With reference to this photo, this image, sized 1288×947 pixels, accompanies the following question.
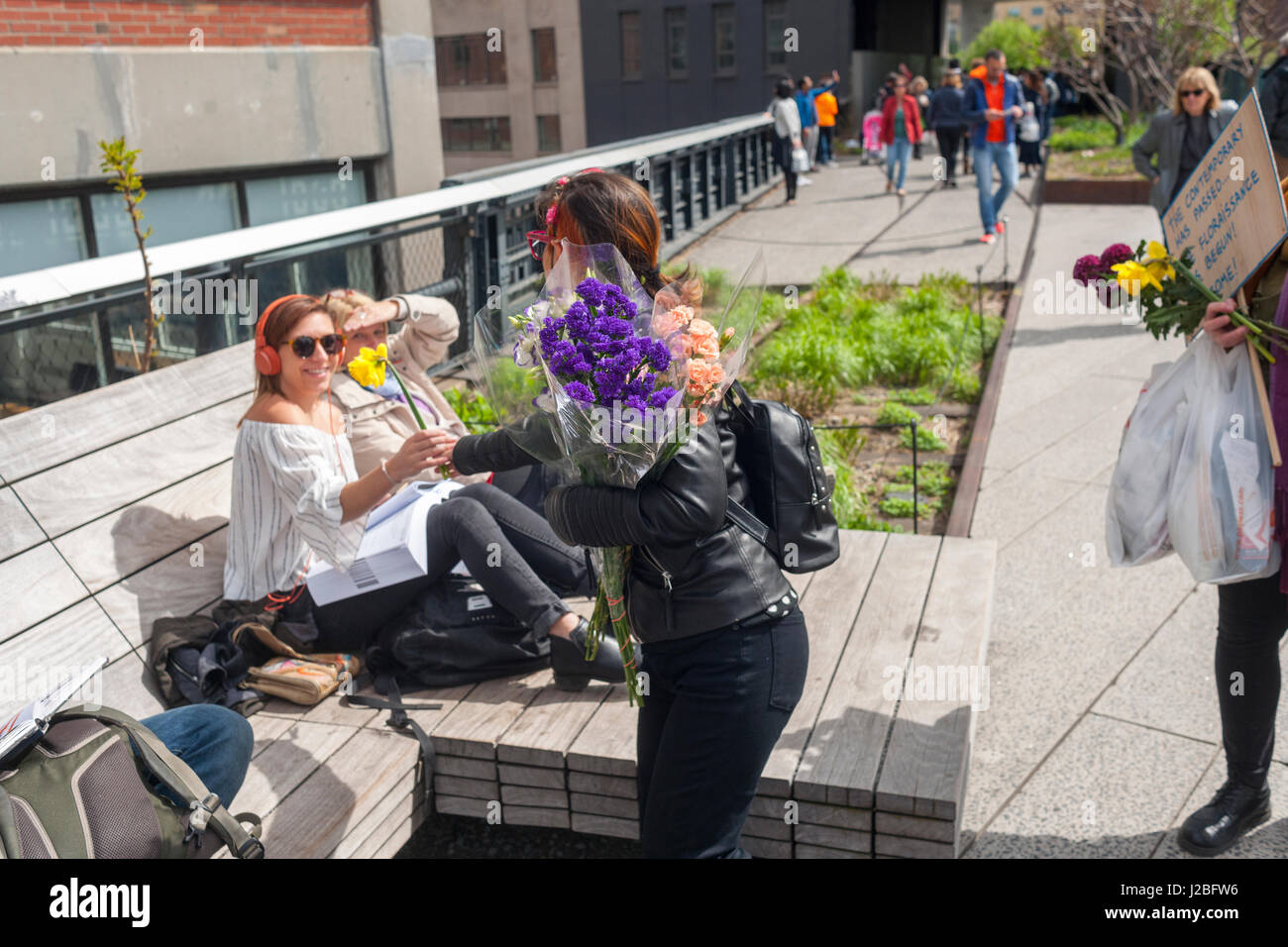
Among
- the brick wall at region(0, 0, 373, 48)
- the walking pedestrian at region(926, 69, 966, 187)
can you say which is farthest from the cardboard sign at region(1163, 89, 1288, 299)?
the walking pedestrian at region(926, 69, 966, 187)

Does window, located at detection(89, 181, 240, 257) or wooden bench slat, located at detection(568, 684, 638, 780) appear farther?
window, located at detection(89, 181, 240, 257)

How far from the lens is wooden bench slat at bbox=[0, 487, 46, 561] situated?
2.96 metres

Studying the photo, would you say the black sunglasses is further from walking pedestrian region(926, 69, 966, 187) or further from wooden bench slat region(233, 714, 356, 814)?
walking pedestrian region(926, 69, 966, 187)

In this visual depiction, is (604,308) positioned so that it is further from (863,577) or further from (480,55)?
(480,55)

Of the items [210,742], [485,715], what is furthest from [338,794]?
[485,715]

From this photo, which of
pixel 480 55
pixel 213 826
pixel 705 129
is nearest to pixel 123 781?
pixel 213 826

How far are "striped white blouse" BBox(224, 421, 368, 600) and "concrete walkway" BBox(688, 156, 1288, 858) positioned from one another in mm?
1430

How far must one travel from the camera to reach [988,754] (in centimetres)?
388

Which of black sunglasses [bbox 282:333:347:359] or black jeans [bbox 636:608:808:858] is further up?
black sunglasses [bbox 282:333:347:359]

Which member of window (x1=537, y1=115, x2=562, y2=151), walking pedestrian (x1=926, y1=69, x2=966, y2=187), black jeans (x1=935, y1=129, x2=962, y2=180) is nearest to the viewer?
walking pedestrian (x1=926, y1=69, x2=966, y2=187)

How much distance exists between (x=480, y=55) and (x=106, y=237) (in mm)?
42497

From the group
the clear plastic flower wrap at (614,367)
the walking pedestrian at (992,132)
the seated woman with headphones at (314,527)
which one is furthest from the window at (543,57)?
the clear plastic flower wrap at (614,367)

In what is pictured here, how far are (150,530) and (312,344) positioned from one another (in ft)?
2.38

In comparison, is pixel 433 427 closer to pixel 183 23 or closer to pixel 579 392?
pixel 579 392
